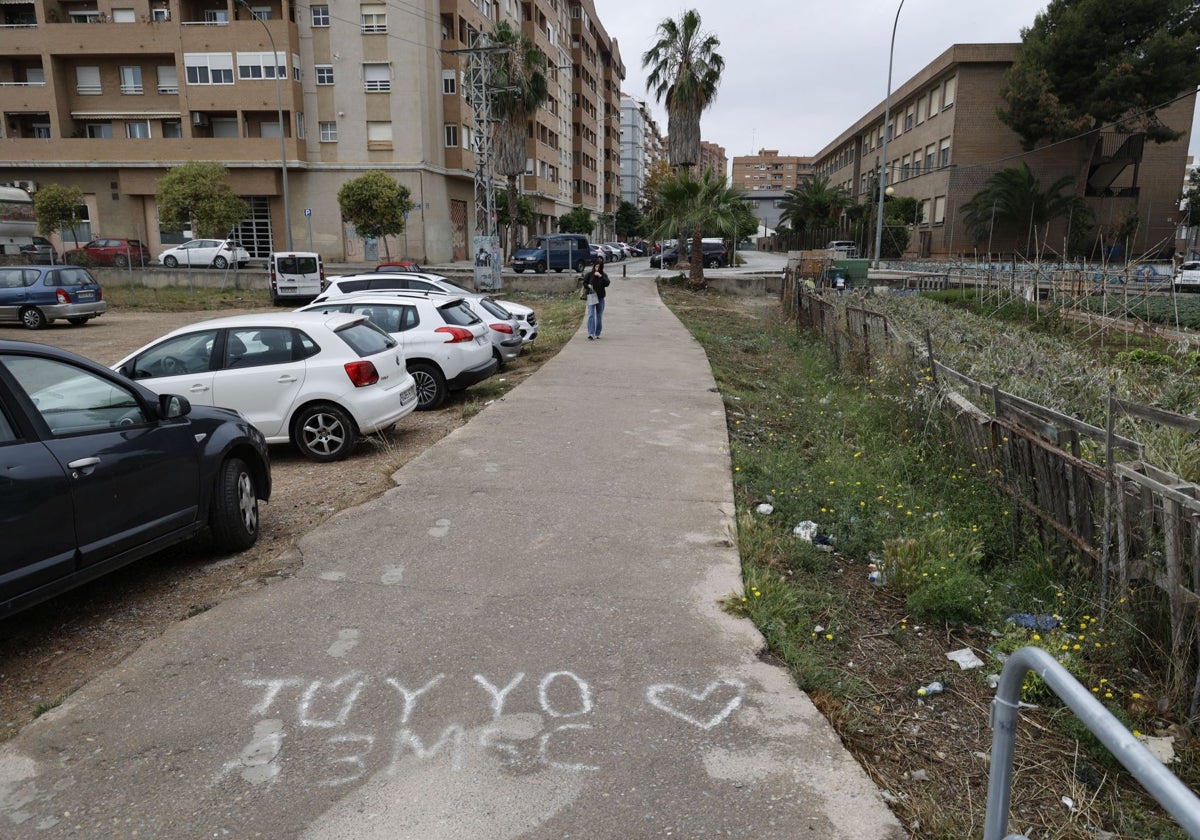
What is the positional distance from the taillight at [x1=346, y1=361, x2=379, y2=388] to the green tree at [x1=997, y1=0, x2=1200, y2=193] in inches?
1791

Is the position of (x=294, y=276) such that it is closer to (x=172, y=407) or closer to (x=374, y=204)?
(x=374, y=204)

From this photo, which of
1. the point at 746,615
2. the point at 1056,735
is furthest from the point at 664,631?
the point at 1056,735

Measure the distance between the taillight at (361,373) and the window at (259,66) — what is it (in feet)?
128

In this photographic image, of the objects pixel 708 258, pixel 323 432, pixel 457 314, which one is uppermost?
pixel 708 258

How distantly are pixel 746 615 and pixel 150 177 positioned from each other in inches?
1870

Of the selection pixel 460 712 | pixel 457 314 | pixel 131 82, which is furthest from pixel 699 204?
pixel 131 82

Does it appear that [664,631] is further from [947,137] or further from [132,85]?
[947,137]

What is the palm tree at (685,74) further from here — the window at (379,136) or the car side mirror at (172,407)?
the car side mirror at (172,407)

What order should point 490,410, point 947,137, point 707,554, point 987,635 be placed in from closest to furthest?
point 987,635
point 707,554
point 490,410
point 947,137

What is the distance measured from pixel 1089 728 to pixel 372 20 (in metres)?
47.1

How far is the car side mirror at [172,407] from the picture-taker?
5031 millimetres

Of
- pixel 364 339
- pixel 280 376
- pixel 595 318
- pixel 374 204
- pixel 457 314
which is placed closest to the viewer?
pixel 280 376

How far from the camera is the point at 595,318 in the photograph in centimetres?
1739

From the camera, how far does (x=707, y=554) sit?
5562mm
